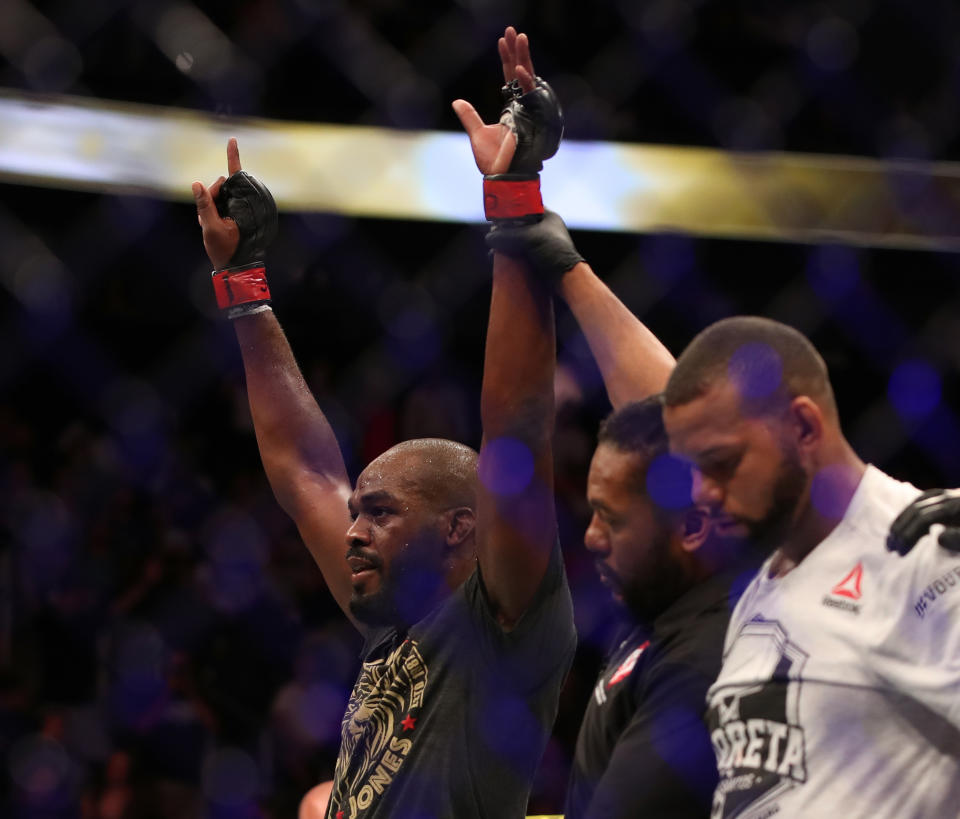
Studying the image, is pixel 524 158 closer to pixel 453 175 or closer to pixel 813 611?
pixel 813 611

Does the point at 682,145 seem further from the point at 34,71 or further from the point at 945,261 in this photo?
the point at 34,71

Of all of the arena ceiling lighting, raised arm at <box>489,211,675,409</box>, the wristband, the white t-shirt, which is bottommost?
the white t-shirt

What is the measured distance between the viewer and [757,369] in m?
1.16

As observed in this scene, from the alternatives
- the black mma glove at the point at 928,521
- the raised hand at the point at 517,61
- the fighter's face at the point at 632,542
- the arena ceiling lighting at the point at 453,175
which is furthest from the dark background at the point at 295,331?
the black mma glove at the point at 928,521

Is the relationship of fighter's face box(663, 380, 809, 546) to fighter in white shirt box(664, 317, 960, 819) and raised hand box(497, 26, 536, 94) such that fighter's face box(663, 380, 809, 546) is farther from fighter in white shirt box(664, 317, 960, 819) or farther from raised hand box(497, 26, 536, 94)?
raised hand box(497, 26, 536, 94)

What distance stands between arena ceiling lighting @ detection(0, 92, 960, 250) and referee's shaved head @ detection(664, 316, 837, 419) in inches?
60.8

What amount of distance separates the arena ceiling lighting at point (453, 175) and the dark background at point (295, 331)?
91mm

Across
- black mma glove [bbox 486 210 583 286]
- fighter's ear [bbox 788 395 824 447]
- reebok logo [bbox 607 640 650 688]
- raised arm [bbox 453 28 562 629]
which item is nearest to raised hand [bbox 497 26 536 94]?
raised arm [bbox 453 28 562 629]

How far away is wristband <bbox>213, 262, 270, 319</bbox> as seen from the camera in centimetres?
197

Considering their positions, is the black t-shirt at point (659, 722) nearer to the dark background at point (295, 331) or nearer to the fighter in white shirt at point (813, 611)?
the fighter in white shirt at point (813, 611)

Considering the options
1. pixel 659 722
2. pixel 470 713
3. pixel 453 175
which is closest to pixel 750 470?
pixel 659 722

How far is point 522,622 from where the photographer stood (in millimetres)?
1424

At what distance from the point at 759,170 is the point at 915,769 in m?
1.97

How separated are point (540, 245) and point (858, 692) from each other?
0.60 m
